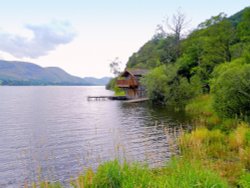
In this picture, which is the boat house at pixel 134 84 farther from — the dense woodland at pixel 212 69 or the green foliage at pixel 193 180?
the green foliage at pixel 193 180

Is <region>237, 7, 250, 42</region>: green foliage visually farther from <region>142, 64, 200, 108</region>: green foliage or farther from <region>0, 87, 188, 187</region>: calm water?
<region>0, 87, 188, 187</region>: calm water

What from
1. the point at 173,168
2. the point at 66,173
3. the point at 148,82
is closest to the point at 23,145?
the point at 66,173

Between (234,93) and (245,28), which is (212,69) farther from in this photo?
(234,93)

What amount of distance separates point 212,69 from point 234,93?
2406 centimetres

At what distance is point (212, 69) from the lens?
1901 inches

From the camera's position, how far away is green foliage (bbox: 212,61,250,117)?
2455cm

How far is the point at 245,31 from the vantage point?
1596 inches

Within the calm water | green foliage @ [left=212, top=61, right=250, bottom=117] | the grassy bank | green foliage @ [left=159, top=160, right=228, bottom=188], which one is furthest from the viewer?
green foliage @ [left=212, top=61, right=250, bottom=117]

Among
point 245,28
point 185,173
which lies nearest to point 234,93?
point 185,173

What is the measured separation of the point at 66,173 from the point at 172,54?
188 feet

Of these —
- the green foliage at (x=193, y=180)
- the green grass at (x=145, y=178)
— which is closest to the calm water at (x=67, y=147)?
the green grass at (x=145, y=178)

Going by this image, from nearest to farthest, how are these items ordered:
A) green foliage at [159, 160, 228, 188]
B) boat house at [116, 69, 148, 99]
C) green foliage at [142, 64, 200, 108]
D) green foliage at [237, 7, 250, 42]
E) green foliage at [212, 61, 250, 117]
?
1. green foliage at [159, 160, 228, 188]
2. green foliage at [212, 61, 250, 117]
3. green foliage at [237, 7, 250, 42]
4. green foliage at [142, 64, 200, 108]
5. boat house at [116, 69, 148, 99]

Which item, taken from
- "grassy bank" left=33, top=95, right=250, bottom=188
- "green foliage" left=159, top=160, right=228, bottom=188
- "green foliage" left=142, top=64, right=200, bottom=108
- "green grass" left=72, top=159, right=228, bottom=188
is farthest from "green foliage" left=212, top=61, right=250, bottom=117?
"green foliage" left=142, top=64, right=200, bottom=108

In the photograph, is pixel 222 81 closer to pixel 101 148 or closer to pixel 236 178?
pixel 101 148
